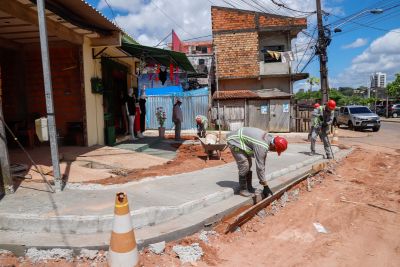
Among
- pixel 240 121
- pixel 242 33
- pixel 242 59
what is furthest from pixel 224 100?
pixel 242 33

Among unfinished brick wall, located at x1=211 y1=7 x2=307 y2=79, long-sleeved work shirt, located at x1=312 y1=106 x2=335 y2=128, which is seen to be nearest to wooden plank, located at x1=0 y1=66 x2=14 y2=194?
long-sleeved work shirt, located at x1=312 y1=106 x2=335 y2=128

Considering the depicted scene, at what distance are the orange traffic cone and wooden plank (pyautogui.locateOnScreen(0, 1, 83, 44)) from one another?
4553 millimetres

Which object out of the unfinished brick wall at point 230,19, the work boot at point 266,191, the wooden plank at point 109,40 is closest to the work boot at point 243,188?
the work boot at point 266,191

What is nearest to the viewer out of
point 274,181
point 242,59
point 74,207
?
point 74,207

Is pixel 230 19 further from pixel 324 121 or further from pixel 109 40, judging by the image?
pixel 109 40

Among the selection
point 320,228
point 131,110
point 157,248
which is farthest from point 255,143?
point 131,110

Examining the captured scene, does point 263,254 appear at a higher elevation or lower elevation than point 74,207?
lower

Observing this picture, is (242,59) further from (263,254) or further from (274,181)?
(263,254)

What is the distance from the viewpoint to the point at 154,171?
761cm

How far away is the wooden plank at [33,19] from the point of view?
604 centimetres

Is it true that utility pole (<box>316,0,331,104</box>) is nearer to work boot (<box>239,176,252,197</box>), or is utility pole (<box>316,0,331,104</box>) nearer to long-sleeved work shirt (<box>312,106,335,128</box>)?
long-sleeved work shirt (<box>312,106,335,128</box>)

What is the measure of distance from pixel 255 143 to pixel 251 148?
225 millimetres

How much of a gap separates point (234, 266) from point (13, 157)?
579cm

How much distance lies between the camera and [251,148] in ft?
18.8
